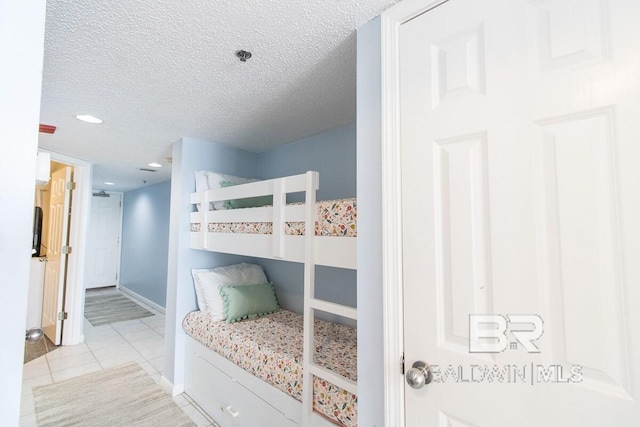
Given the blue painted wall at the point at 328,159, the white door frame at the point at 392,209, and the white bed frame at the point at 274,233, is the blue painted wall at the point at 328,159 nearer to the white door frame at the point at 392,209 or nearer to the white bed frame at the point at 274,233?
the white bed frame at the point at 274,233

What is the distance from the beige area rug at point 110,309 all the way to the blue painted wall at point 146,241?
253mm

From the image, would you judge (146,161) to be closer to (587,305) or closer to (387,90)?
(387,90)

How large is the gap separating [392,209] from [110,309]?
5.60 metres

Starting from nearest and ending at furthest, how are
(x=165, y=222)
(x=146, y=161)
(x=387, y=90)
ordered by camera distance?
(x=387, y=90), (x=146, y=161), (x=165, y=222)

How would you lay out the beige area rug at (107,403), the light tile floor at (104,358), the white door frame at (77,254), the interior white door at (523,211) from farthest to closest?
the white door frame at (77,254), the light tile floor at (104,358), the beige area rug at (107,403), the interior white door at (523,211)

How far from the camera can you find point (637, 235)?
2.13ft

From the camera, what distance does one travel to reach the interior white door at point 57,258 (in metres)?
3.49

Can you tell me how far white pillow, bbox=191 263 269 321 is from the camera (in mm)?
2410

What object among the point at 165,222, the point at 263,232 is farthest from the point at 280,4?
the point at 165,222

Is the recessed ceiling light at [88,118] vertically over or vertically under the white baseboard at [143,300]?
over

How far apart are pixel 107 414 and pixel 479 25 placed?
10.5 ft
